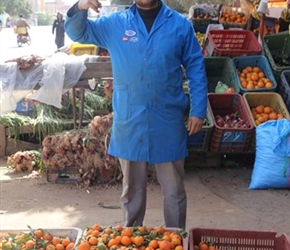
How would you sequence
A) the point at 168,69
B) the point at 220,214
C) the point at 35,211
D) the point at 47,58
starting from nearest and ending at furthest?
the point at 168,69, the point at 220,214, the point at 35,211, the point at 47,58

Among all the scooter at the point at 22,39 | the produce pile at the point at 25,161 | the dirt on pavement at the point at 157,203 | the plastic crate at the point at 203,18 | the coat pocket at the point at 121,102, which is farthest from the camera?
the scooter at the point at 22,39

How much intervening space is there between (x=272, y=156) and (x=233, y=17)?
227 inches

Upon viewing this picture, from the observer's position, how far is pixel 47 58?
Result: 18.3 ft

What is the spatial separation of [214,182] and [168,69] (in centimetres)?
265

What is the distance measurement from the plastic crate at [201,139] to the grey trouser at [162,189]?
2.01 m

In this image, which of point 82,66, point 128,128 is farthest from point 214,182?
point 128,128

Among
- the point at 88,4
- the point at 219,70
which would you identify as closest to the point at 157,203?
the point at 88,4

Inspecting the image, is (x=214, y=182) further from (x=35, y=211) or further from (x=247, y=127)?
(x=35, y=211)

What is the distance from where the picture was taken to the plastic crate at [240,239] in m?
Result: 2.40

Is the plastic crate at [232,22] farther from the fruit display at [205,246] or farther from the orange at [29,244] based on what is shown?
the orange at [29,244]

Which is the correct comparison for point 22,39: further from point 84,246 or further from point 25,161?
point 84,246

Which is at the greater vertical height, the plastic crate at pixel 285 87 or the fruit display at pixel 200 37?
the fruit display at pixel 200 37

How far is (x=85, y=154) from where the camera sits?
16.9ft

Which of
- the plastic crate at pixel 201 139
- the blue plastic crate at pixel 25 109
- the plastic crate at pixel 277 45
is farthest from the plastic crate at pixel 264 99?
the blue plastic crate at pixel 25 109
